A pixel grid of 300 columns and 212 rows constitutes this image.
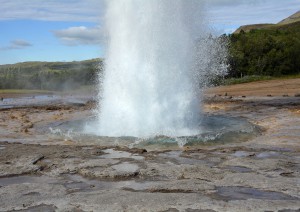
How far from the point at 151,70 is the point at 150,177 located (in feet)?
21.7

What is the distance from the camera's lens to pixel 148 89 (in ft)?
43.4

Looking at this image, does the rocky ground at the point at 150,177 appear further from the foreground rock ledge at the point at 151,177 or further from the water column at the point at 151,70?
the water column at the point at 151,70

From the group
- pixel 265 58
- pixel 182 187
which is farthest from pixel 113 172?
pixel 265 58

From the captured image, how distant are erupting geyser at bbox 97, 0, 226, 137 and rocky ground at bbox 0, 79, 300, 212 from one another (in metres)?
2.66

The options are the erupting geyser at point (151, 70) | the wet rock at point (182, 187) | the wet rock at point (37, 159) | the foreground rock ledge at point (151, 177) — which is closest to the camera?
the foreground rock ledge at point (151, 177)

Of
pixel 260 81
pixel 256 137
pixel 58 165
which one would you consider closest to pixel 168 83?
pixel 256 137

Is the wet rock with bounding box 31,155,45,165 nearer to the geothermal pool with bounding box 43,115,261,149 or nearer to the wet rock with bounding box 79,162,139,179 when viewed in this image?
the wet rock with bounding box 79,162,139,179

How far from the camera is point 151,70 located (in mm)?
13266

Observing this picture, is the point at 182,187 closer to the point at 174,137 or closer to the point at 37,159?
the point at 37,159

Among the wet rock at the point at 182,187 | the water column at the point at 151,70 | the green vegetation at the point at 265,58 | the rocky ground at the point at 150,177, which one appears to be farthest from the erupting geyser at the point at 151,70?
the green vegetation at the point at 265,58

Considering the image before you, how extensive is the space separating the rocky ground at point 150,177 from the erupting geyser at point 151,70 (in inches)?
105

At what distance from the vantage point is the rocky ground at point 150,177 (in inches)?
223

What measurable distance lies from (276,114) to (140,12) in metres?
7.30

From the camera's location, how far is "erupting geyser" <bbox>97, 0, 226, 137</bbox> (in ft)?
43.1
